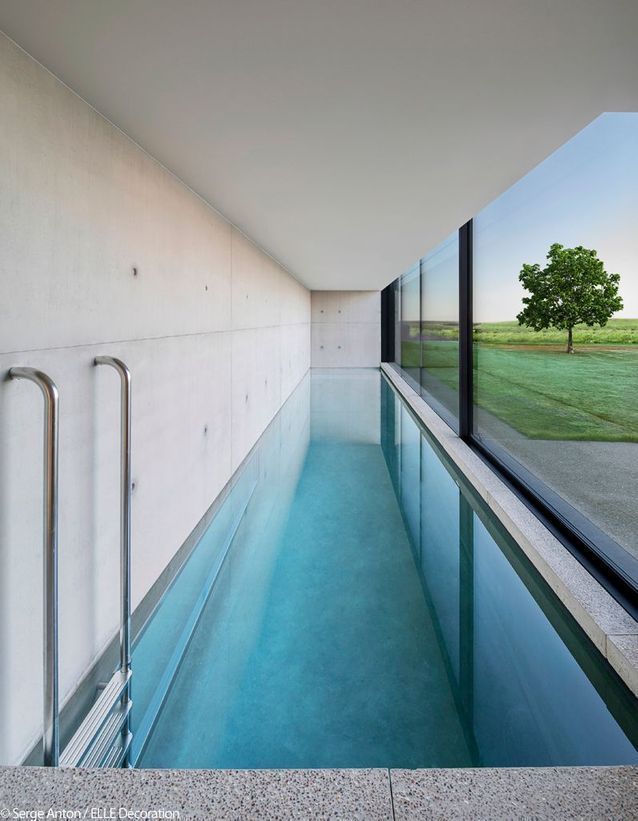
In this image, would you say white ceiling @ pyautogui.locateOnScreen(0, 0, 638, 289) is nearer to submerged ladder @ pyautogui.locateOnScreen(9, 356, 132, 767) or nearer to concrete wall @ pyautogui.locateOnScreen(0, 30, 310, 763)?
concrete wall @ pyautogui.locateOnScreen(0, 30, 310, 763)

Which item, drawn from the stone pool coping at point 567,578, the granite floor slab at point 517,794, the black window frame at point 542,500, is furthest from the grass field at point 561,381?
the granite floor slab at point 517,794

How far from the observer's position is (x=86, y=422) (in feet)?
6.97

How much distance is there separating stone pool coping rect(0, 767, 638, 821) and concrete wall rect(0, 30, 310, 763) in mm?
594

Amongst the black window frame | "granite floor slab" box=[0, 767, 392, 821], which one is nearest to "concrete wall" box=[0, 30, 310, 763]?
"granite floor slab" box=[0, 767, 392, 821]

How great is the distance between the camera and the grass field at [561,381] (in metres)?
3.43

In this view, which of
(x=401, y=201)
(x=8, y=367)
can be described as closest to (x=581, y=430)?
(x=401, y=201)

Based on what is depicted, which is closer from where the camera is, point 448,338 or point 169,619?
point 169,619

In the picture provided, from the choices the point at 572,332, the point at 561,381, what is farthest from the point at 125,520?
the point at 561,381

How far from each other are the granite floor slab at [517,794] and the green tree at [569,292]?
8.87 feet

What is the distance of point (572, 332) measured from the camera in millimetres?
4160

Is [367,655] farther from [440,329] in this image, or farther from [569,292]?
[440,329]

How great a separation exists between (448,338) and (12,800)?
937cm

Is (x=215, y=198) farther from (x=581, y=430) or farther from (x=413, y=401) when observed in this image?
(x=413, y=401)

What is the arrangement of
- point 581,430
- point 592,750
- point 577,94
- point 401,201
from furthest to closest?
point 581,430 → point 401,201 → point 577,94 → point 592,750
